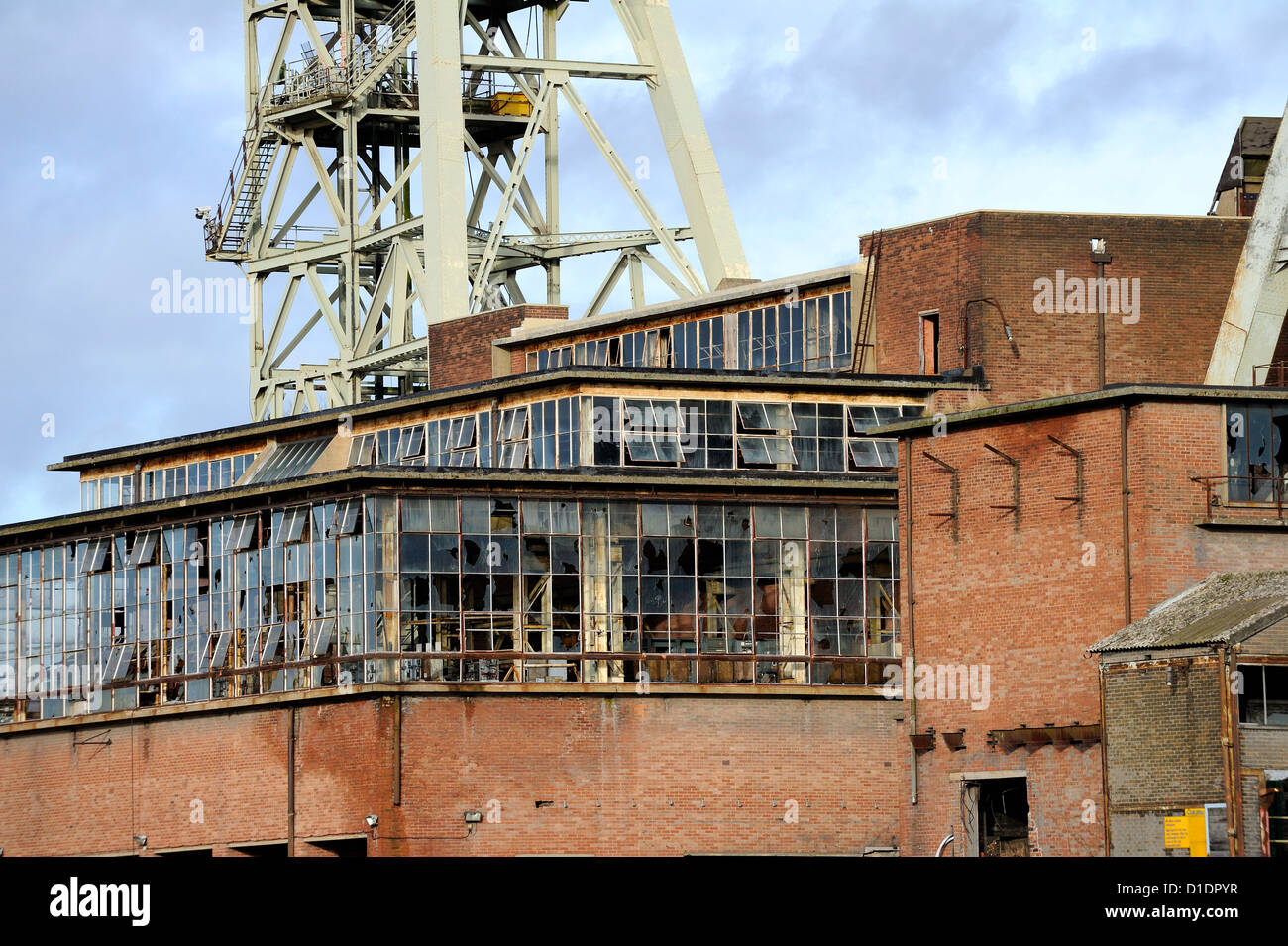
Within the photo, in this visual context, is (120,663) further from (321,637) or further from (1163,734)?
(1163,734)

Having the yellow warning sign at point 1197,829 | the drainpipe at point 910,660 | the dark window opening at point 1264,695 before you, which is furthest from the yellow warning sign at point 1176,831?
the drainpipe at point 910,660

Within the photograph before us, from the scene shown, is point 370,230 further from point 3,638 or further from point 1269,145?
point 1269,145

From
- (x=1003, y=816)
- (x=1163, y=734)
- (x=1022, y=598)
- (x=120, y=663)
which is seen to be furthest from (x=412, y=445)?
(x=1163, y=734)

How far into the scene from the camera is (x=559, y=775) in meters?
49.2

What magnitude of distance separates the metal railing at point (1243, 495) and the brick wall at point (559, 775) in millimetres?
10155

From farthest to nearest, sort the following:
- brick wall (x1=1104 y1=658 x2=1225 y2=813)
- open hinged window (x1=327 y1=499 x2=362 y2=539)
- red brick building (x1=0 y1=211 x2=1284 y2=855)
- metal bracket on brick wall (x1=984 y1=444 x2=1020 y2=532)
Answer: open hinged window (x1=327 y1=499 x2=362 y2=539) < metal bracket on brick wall (x1=984 y1=444 x2=1020 y2=532) < red brick building (x1=0 y1=211 x2=1284 y2=855) < brick wall (x1=1104 y1=658 x2=1225 y2=813)

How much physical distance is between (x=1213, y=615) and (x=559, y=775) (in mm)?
14942

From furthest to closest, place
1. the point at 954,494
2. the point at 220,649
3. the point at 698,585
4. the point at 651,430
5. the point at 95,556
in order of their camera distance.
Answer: the point at 95,556
the point at 651,430
the point at 220,649
the point at 698,585
the point at 954,494

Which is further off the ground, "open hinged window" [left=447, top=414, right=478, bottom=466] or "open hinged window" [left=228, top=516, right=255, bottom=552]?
"open hinged window" [left=447, top=414, right=478, bottom=466]

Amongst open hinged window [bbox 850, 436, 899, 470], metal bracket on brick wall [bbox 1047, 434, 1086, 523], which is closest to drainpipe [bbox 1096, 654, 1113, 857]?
metal bracket on brick wall [bbox 1047, 434, 1086, 523]

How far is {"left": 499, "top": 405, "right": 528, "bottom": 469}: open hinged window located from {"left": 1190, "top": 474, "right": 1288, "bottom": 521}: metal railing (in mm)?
17820

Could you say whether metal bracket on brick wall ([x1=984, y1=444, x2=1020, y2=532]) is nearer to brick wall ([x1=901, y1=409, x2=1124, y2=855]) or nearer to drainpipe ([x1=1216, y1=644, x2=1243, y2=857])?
brick wall ([x1=901, y1=409, x2=1124, y2=855])

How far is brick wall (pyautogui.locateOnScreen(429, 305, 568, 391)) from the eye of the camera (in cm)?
6312
